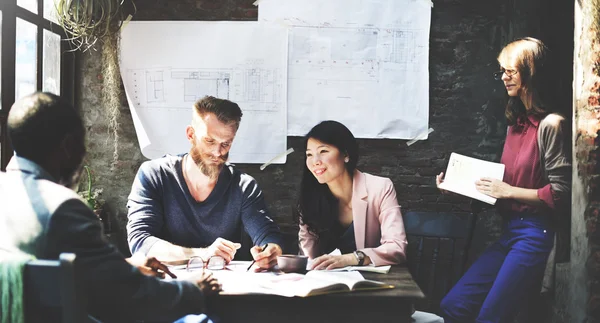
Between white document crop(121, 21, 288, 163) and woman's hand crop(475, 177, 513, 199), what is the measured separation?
1555 millimetres

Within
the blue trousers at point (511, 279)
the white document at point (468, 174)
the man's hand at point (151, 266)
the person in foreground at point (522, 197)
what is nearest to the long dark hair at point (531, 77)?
the person in foreground at point (522, 197)

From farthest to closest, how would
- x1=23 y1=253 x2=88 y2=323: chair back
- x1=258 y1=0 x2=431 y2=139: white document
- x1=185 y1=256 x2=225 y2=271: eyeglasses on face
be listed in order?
x1=258 y1=0 x2=431 y2=139: white document → x1=185 y1=256 x2=225 y2=271: eyeglasses on face → x1=23 y1=253 x2=88 y2=323: chair back

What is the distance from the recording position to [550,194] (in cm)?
323

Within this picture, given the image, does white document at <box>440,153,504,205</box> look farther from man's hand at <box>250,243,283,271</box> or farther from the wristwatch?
man's hand at <box>250,243,283,271</box>

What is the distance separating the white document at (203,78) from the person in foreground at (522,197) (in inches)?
65.3

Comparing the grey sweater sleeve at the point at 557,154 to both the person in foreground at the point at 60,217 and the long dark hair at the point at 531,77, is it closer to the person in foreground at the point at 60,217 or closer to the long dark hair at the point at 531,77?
the long dark hair at the point at 531,77

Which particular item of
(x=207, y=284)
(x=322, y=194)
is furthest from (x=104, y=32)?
(x=207, y=284)

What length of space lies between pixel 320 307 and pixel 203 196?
131cm

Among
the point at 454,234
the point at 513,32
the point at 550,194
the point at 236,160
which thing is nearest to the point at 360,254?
the point at 454,234

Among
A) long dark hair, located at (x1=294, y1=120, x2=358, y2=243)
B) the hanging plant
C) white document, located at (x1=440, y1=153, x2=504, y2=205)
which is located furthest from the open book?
the hanging plant

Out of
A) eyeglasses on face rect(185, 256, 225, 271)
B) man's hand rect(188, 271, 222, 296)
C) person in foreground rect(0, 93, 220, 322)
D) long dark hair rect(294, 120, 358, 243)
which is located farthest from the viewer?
long dark hair rect(294, 120, 358, 243)

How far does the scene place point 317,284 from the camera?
224cm

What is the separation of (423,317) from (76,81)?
310 cm

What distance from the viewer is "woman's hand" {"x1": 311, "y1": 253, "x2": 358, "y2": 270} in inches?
107
